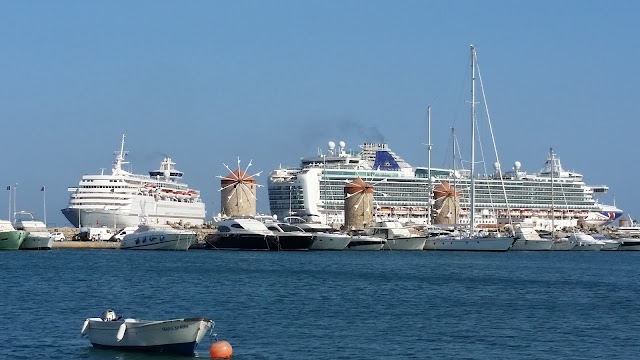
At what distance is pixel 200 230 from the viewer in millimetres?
110938

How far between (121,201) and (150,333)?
89.1 metres

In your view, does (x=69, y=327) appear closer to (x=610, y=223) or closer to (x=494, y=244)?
(x=494, y=244)

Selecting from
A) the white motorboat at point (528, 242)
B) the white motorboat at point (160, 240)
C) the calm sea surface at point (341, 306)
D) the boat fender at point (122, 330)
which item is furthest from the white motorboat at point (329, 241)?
the boat fender at point (122, 330)

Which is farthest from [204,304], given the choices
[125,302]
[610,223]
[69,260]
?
[610,223]

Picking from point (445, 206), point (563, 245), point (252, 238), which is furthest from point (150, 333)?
point (445, 206)

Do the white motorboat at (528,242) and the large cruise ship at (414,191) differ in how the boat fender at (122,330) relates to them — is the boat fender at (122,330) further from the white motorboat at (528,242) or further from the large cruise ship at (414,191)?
the large cruise ship at (414,191)

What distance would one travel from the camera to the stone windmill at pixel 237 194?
11706 cm

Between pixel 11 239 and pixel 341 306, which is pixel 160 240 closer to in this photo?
pixel 11 239

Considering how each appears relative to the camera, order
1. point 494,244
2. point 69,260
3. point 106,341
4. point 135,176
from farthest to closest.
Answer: point 135,176, point 494,244, point 69,260, point 106,341

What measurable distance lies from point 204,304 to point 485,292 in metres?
14.2

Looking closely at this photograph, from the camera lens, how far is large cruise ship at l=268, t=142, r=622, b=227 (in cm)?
13400

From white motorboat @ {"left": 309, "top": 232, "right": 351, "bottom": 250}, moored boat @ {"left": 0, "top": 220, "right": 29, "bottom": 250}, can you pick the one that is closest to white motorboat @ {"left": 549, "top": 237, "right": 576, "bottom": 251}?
white motorboat @ {"left": 309, "top": 232, "right": 351, "bottom": 250}

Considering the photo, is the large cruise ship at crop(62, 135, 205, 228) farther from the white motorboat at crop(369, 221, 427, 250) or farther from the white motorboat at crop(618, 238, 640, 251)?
the white motorboat at crop(618, 238, 640, 251)

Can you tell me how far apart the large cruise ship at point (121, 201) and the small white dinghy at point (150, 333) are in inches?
3393
